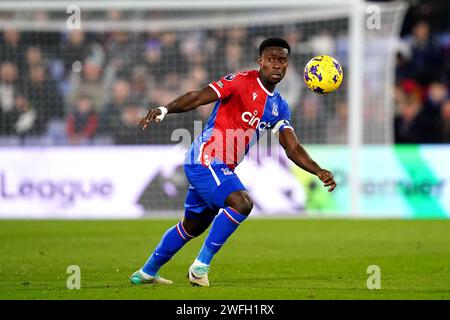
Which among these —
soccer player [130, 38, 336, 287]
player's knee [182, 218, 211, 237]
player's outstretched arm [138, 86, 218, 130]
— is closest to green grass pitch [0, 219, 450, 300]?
soccer player [130, 38, 336, 287]

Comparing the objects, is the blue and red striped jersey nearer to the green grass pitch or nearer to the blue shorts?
the blue shorts

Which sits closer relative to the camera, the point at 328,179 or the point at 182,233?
the point at 328,179

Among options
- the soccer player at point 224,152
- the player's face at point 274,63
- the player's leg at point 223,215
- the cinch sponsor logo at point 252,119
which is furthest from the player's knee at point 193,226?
the player's face at point 274,63

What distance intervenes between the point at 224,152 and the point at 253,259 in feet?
10.3

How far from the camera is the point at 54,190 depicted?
18938 millimetres

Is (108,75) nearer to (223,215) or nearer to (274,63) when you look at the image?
(274,63)

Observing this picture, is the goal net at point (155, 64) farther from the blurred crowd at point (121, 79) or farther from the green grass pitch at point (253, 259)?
Answer: the green grass pitch at point (253, 259)

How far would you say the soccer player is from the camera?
9.12 m

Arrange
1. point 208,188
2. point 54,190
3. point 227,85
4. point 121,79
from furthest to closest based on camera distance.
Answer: point 121,79 → point 54,190 → point 227,85 → point 208,188

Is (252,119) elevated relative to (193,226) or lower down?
elevated

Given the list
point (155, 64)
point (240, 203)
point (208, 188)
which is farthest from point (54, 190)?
point (240, 203)

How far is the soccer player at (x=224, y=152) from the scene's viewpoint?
9.12 meters

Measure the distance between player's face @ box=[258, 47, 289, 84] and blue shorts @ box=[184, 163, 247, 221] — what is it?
3.22 feet

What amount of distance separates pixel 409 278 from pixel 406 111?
Answer: 39.2ft
